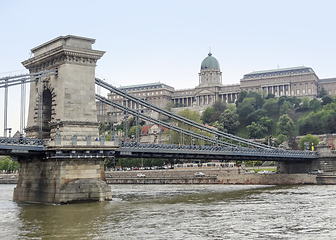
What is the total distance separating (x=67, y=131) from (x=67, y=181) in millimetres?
4025

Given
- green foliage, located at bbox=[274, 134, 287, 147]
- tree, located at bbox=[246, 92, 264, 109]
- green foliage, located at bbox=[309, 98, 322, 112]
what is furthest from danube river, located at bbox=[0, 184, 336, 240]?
tree, located at bbox=[246, 92, 264, 109]

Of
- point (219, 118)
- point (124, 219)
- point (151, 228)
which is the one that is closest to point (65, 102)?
point (124, 219)

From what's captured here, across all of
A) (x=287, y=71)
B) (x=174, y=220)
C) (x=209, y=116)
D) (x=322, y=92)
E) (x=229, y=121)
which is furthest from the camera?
(x=287, y=71)

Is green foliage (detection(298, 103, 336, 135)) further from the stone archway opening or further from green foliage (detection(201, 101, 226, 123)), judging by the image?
the stone archway opening

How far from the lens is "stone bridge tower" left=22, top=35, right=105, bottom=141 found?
136 feet

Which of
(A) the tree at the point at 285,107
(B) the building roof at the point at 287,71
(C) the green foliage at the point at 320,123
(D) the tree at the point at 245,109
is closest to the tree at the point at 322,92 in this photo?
(B) the building roof at the point at 287,71

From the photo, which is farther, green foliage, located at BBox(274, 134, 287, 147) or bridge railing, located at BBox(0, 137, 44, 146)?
green foliage, located at BBox(274, 134, 287, 147)

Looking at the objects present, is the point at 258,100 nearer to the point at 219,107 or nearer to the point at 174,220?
the point at 219,107

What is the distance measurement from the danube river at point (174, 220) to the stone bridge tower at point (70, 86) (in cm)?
670

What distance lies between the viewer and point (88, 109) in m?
42.5

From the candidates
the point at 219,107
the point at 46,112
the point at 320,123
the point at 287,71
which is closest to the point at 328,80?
the point at 287,71

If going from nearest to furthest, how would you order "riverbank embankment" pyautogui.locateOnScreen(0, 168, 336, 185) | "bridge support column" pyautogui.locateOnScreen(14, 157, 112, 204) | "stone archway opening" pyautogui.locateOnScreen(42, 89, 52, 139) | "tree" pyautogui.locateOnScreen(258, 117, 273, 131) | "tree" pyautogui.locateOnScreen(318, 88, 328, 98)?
"bridge support column" pyautogui.locateOnScreen(14, 157, 112, 204)
"stone archway opening" pyautogui.locateOnScreen(42, 89, 52, 139)
"riverbank embankment" pyautogui.locateOnScreen(0, 168, 336, 185)
"tree" pyautogui.locateOnScreen(258, 117, 273, 131)
"tree" pyautogui.locateOnScreen(318, 88, 328, 98)

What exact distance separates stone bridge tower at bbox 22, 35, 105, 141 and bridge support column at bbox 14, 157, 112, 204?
7.26ft

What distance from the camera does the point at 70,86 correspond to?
137 ft
